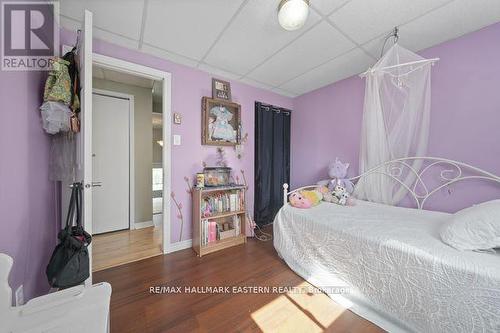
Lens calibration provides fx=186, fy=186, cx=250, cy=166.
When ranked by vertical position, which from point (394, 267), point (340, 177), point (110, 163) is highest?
point (110, 163)

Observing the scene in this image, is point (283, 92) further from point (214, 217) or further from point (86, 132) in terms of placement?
point (86, 132)

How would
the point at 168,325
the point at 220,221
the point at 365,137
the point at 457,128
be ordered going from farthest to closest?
the point at 220,221 < the point at 365,137 < the point at 457,128 < the point at 168,325

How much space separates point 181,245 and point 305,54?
2667 mm

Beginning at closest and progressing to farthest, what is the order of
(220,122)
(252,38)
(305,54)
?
(252,38) < (305,54) < (220,122)

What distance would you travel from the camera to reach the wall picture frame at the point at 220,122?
2.42 meters

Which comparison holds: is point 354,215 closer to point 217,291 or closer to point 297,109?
point 217,291

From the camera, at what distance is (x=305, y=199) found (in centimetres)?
207

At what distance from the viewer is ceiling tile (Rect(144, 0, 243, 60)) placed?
55.6 inches

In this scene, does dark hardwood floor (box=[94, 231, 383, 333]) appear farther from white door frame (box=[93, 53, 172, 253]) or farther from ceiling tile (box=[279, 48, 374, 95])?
ceiling tile (box=[279, 48, 374, 95])

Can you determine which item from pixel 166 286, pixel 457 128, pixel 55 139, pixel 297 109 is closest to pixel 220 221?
pixel 166 286

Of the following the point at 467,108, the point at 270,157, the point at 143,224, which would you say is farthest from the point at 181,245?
the point at 467,108

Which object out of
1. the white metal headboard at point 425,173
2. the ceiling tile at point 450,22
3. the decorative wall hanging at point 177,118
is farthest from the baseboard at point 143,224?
the ceiling tile at point 450,22

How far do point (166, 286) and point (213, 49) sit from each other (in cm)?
234

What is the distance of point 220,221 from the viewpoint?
8.57 feet
